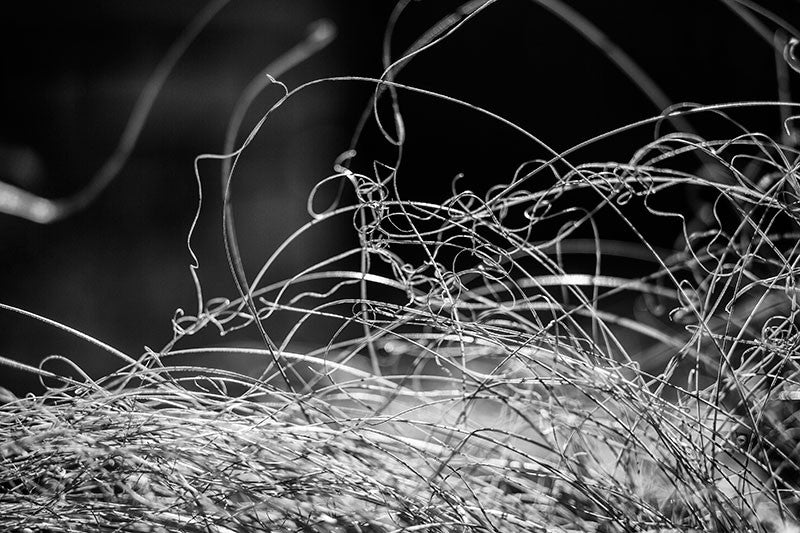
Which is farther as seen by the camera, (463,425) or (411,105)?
(411,105)

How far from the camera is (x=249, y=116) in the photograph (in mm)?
2299

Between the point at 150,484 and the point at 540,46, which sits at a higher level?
the point at 540,46

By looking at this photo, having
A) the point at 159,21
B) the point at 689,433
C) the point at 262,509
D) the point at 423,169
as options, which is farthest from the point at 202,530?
the point at 159,21

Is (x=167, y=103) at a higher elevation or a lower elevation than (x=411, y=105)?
lower

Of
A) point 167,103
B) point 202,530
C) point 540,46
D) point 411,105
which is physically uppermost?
point 540,46

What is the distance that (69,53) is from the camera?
2336 millimetres

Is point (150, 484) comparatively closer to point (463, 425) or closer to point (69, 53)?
point (463, 425)

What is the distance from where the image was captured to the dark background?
2.26m

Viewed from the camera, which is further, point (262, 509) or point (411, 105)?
point (411, 105)

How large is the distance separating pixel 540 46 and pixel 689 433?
2.16 m

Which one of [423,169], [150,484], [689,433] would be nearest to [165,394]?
[150,484]

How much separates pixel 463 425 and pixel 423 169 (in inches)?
80.8

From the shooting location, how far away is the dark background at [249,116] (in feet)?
7.41

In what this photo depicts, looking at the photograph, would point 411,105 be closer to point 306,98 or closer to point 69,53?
point 306,98
